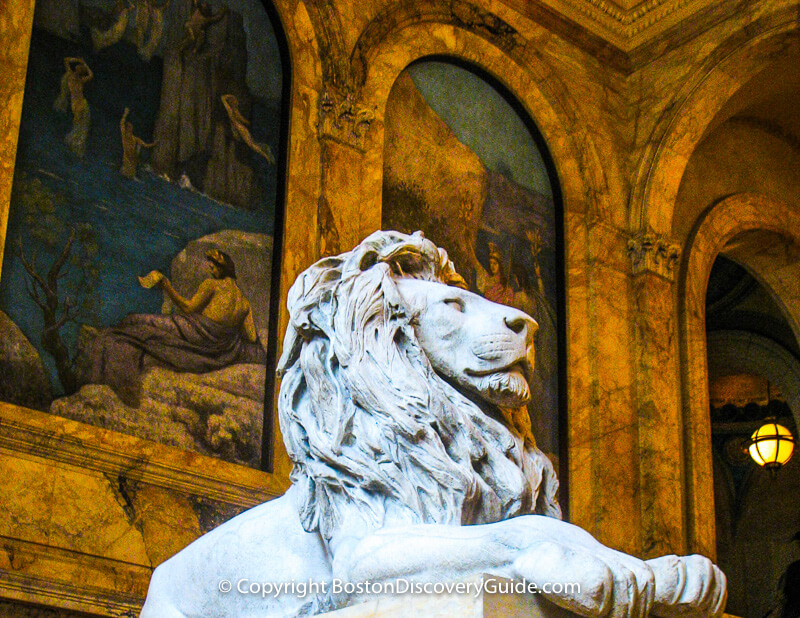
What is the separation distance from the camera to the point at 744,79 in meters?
11.7

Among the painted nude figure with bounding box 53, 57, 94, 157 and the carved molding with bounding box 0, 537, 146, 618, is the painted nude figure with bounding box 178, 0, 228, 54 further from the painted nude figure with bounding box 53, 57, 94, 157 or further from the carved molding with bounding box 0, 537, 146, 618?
the carved molding with bounding box 0, 537, 146, 618

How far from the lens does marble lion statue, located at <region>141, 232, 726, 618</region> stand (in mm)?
2697

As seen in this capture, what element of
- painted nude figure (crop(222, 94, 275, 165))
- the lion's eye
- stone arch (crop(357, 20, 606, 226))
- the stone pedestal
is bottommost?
the stone pedestal

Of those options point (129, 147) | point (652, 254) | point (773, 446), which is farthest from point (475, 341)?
point (773, 446)

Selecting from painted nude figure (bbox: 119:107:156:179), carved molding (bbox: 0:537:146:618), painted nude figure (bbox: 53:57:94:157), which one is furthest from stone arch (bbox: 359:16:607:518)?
carved molding (bbox: 0:537:146:618)

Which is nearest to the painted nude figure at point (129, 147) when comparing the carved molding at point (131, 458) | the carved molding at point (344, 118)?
the carved molding at point (344, 118)

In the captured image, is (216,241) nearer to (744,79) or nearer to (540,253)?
(540,253)

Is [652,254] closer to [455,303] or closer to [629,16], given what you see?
[629,16]

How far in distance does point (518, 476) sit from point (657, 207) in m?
8.87

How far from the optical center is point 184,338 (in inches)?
317

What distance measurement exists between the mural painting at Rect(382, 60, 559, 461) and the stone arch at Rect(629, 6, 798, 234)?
0.93 metres

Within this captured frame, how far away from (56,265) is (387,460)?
510cm

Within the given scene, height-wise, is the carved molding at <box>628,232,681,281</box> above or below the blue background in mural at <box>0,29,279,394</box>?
above

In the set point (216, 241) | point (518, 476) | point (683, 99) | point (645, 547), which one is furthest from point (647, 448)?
point (518, 476)
